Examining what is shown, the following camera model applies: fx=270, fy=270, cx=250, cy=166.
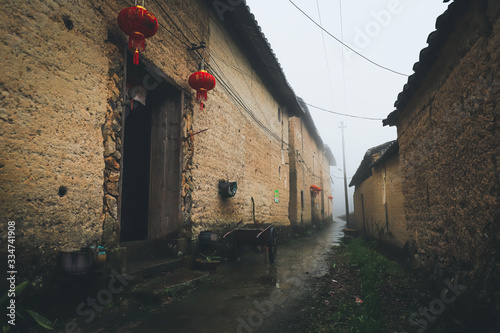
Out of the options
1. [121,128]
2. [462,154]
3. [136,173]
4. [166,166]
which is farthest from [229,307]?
[136,173]

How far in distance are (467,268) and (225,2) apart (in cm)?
723

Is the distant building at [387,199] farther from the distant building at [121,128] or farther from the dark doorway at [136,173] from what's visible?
the dark doorway at [136,173]

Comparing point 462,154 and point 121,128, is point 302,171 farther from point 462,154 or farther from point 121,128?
point 121,128

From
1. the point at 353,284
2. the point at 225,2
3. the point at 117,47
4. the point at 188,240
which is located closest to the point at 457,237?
the point at 353,284

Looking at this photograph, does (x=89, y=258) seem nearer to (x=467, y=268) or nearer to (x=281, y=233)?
(x=467, y=268)

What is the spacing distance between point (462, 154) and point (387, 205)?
216 inches

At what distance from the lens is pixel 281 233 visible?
11.5m

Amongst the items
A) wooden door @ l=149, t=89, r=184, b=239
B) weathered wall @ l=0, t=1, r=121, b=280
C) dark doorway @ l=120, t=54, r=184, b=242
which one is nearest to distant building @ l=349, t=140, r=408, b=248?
wooden door @ l=149, t=89, r=184, b=239

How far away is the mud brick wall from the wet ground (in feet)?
6.78

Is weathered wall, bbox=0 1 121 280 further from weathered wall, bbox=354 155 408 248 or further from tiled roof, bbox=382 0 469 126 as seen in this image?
weathered wall, bbox=354 155 408 248

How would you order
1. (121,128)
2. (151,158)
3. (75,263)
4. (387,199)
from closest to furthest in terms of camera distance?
1. (75,263)
2. (121,128)
3. (151,158)
4. (387,199)

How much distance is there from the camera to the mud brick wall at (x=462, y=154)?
2.72 meters

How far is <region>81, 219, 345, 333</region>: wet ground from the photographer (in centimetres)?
291

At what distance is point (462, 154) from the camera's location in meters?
3.30
